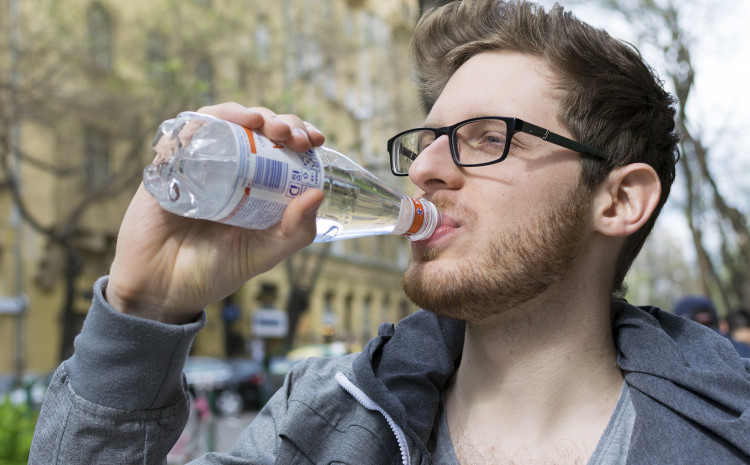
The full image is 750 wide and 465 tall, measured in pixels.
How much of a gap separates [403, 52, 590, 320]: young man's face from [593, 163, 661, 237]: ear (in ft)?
0.22

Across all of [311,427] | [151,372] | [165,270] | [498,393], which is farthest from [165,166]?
[498,393]

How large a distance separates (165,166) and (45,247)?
20.8 m

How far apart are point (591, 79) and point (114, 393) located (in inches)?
64.8

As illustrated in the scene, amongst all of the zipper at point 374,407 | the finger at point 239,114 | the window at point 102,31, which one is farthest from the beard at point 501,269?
the window at point 102,31

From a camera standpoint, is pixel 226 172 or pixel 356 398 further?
pixel 356 398

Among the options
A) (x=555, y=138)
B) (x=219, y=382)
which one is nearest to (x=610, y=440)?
(x=555, y=138)

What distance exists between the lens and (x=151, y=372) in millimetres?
1683

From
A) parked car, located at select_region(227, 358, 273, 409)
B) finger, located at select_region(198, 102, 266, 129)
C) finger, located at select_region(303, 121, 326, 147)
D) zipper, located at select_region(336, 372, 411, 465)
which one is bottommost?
parked car, located at select_region(227, 358, 273, 409)

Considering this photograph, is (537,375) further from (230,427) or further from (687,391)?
(230,427)

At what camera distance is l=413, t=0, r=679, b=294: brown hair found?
2312 mm

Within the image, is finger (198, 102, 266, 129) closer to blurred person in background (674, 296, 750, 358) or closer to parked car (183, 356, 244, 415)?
blurred person in background (674, 296, 750, 358)

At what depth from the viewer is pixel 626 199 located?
2348 millimetres

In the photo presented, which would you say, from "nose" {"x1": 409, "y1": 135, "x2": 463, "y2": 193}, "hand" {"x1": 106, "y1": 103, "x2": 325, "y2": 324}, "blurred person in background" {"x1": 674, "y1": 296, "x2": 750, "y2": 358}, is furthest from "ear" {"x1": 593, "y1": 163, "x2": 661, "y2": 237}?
"blurred person in background" {"x1": 674, "y1": 296, "x2": 750, "y2": 358}

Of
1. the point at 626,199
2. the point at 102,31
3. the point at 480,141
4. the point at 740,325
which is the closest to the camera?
the point at 480,141
